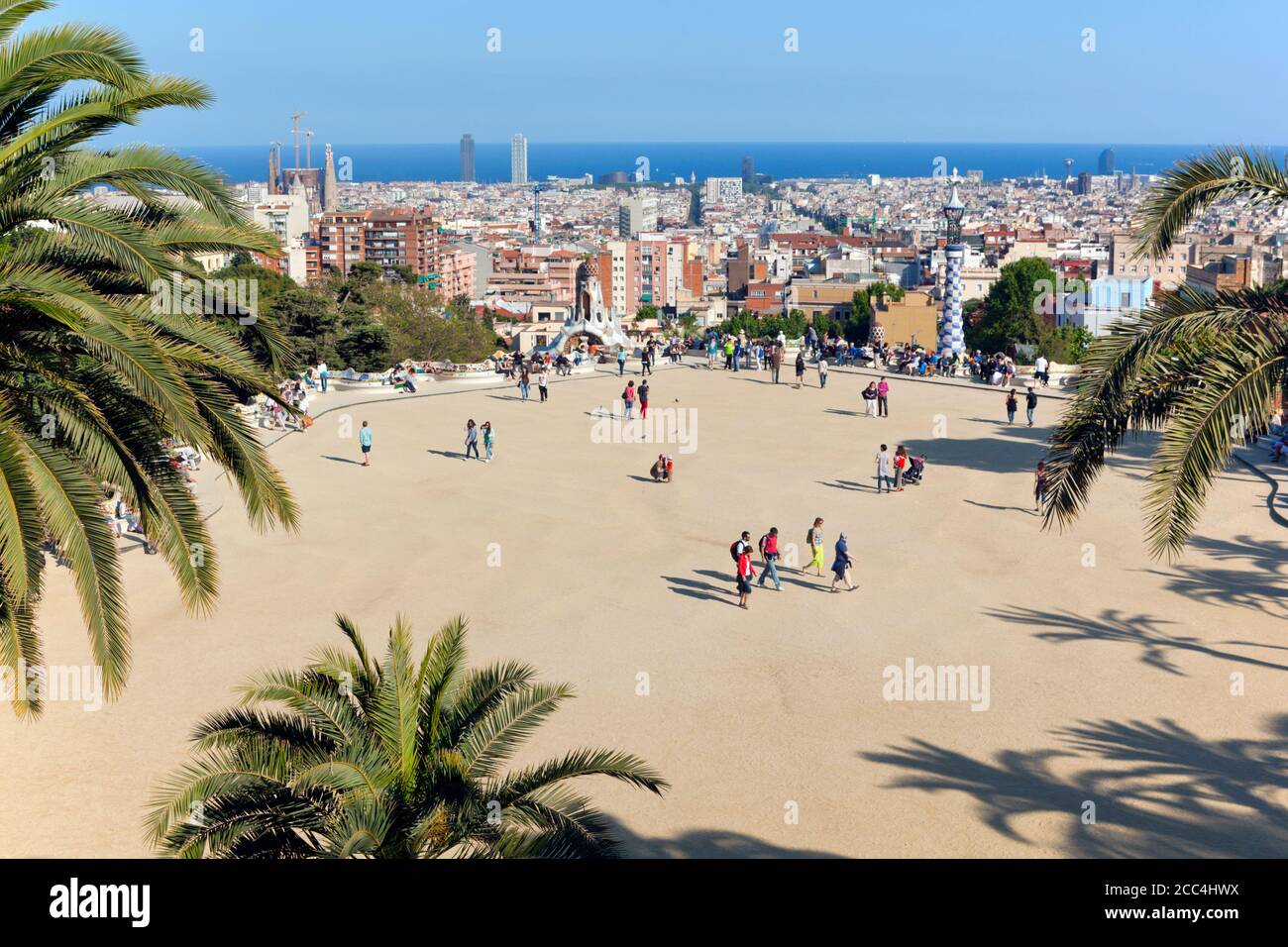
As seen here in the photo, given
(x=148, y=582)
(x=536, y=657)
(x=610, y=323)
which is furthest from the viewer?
(x=610, y=323)

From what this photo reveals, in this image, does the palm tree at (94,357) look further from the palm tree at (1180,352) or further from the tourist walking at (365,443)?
the tourist walking at (365,443)

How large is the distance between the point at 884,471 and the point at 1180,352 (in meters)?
12.1

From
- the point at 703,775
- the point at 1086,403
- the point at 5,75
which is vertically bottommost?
the point at 703,775

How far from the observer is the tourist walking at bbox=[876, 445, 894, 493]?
22192 millimetres

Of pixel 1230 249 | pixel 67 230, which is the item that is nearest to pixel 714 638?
pixel 67 230

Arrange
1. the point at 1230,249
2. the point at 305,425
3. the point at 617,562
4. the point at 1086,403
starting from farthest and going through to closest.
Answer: the point at 1230,249
the point at 305,425
the point at 617,562
the point at 1086,403

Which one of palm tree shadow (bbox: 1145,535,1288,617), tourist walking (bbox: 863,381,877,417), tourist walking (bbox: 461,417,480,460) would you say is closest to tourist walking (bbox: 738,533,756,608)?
palm tree shadow (bbox: 1145,535,1288,617)

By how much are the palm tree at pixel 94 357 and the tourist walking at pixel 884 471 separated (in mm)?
14346

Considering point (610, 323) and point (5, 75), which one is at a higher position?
point (5, 75)

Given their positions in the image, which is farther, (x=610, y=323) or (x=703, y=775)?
(x=610, y=323)

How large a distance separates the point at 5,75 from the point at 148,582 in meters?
10.3

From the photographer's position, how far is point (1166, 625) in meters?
15.8
